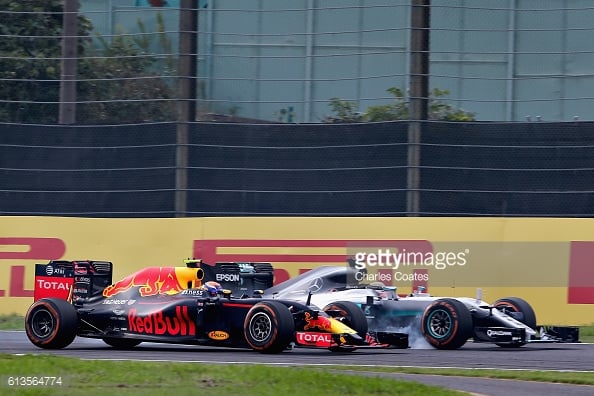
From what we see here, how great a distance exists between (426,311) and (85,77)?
9.12 m

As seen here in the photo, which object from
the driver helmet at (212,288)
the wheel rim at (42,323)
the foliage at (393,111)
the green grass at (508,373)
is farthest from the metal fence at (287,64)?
the green grass at (508,373)

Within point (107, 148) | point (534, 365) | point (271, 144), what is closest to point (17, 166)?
point (107, 148)

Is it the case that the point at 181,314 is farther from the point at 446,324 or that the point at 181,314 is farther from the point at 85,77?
the point at 85,77

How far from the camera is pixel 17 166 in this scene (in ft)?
59.7

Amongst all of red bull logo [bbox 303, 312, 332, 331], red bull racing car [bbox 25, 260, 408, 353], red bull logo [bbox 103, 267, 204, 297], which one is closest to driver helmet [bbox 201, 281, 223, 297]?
red bull racing car [bbox 25, 260, 408, 353]

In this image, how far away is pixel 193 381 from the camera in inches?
359

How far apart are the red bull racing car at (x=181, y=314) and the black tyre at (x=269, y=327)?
0.4 inches

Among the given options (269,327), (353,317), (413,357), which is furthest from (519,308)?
(269,327)

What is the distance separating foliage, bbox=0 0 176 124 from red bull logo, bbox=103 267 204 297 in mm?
5263

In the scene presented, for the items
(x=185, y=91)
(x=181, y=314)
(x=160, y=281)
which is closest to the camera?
(x=181, y=314)

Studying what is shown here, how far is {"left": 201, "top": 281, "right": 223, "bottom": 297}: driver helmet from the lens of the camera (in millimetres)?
13383

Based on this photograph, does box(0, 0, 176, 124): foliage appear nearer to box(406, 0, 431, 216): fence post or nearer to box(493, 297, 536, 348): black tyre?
box(406, 0, 431, 216): fence post

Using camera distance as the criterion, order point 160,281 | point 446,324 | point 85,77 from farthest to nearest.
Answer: point 85,77 < point 446,324 < point 160,281

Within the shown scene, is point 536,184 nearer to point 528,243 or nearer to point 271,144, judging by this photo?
→ point 528,243
